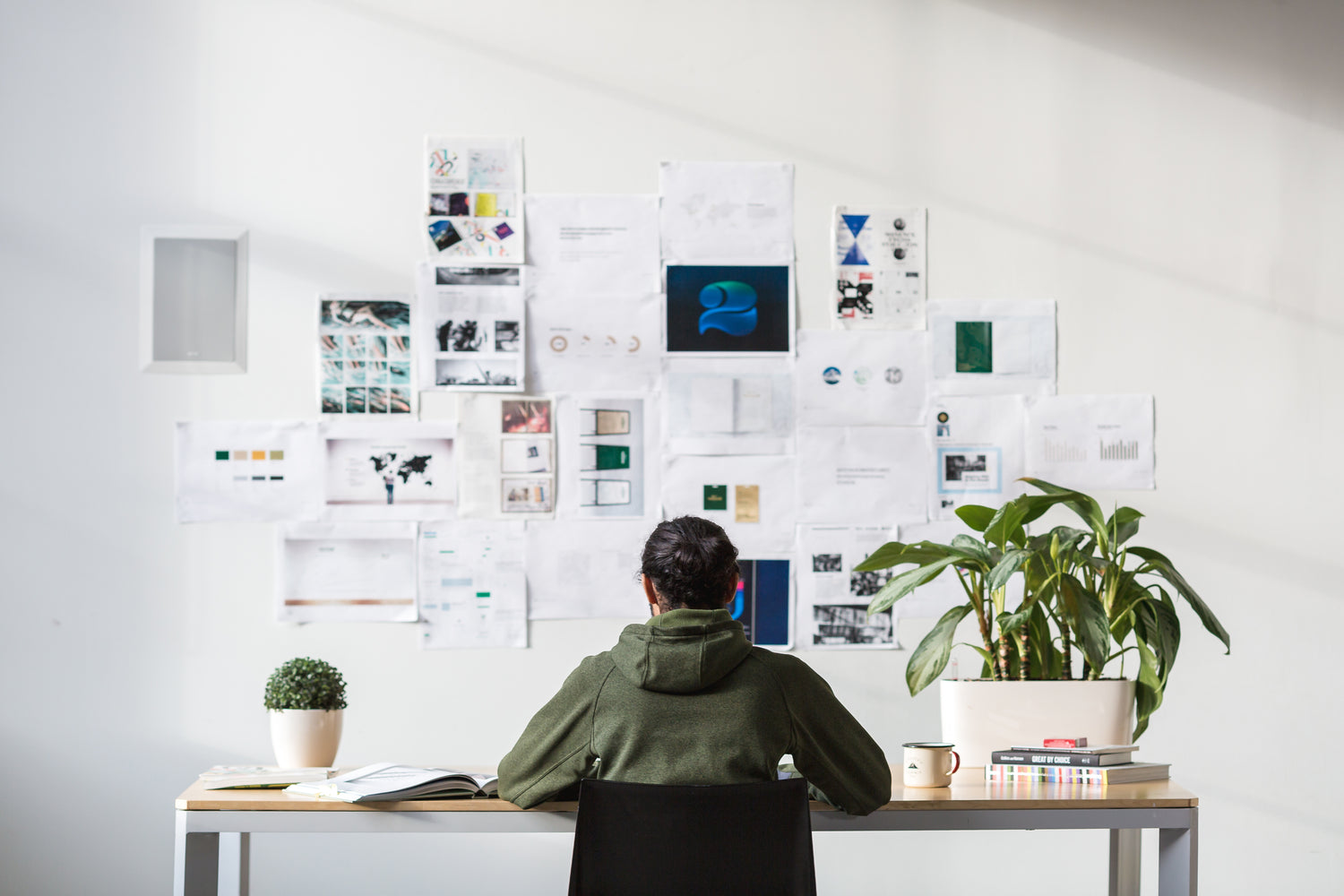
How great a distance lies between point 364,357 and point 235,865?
48.4 inches

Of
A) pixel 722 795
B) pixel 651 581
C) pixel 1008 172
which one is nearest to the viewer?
pixel 722 795

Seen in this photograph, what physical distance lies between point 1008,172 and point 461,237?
1426 mm

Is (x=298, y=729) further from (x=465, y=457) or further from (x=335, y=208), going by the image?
(x=335, y=208)

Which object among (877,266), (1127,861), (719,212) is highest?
(719,212)

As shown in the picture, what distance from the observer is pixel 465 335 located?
2.88 m

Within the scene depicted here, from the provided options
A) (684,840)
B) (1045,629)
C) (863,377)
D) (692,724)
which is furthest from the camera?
(863,377)

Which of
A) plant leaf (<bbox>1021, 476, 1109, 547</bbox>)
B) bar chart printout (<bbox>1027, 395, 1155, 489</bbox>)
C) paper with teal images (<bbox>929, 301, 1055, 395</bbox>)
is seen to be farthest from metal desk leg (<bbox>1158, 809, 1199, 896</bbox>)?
paper with teal images (<bbox>929, 301, 1055, 395</bbox>)

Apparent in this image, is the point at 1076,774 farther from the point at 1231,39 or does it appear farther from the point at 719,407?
the point at 1231,39

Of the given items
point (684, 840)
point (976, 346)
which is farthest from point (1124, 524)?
point (684, 840)

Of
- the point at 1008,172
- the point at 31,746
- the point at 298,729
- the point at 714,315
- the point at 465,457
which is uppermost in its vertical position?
the point at 1008,172

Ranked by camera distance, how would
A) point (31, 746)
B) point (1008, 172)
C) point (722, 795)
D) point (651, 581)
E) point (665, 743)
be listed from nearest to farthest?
point (722, 795)
point (665, 743)
point (651, 581)
point (31, 746)
point (1008, 172)

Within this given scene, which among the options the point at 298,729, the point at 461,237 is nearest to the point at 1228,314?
the point at 461,237

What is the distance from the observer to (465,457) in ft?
9.43

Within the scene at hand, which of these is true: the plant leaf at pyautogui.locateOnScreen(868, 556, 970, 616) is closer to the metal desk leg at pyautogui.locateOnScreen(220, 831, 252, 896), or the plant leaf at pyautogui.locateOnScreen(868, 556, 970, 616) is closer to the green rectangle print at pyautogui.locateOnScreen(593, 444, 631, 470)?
the green rectangle print at pyautogui.locateOnScreen(593, 444, 631, 470)
